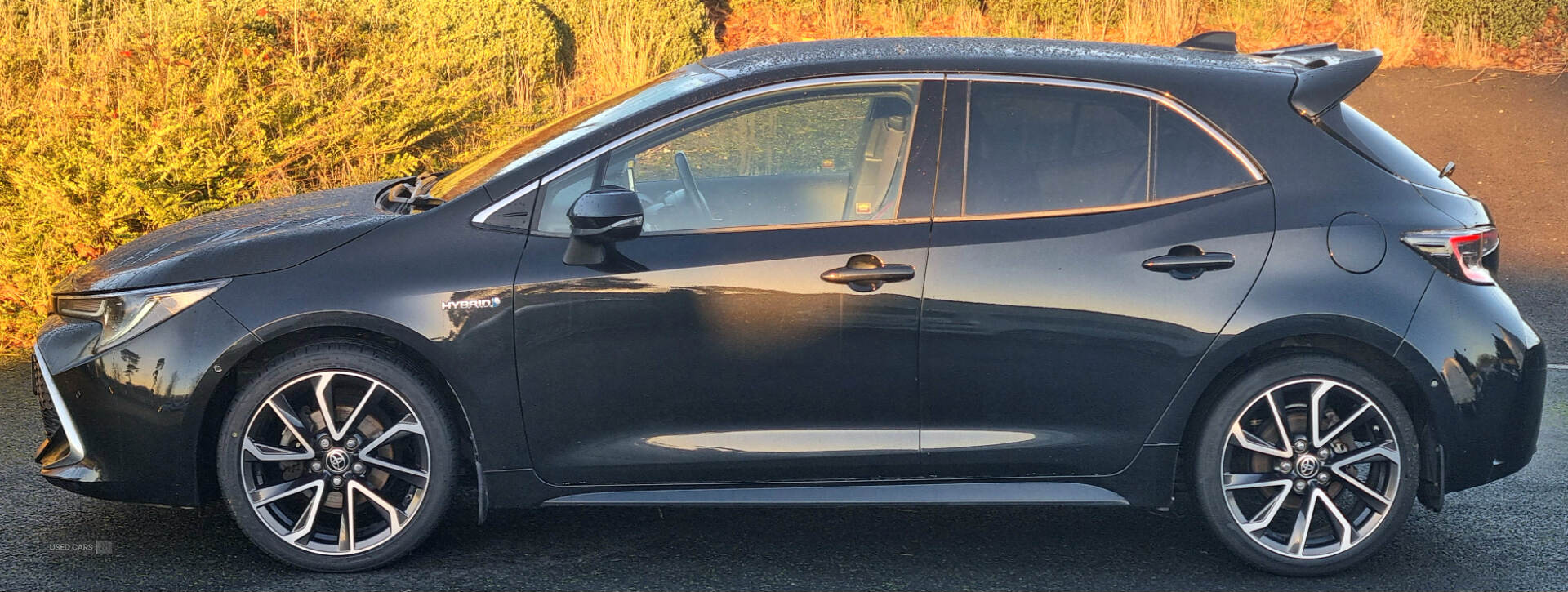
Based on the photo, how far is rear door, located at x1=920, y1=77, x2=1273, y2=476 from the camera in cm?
409

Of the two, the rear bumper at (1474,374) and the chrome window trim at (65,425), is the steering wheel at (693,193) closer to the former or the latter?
the chrome window trim at (65,425)

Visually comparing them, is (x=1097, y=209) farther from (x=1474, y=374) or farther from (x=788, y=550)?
(x=788, y=550)

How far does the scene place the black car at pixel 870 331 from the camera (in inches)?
160

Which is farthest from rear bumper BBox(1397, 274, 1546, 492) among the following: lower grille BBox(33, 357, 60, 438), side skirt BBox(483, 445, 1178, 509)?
lower grille BBox(33, 357, 60, 438)

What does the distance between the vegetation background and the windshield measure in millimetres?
3587

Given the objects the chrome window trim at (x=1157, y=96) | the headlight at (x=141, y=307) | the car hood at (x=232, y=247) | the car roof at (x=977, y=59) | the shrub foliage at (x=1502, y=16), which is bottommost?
the shrub foliage at (x=1502, y=16)

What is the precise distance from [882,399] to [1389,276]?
153 cm

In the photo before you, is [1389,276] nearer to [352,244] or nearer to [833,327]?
[833,327]

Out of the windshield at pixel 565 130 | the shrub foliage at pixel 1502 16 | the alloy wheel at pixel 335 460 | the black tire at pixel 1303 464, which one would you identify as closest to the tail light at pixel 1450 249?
the black tire at pixel 1303 464

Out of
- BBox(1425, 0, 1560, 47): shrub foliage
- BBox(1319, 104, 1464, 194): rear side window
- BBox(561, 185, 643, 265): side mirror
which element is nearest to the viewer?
BBox(561, 185, 643, 265): side mirror

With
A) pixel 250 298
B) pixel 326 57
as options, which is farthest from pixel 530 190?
pixel 326 57

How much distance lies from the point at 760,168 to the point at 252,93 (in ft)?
17.4

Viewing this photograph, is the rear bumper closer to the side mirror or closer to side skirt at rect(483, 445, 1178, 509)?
side skirt at rect(483, 445, 1178, 509)

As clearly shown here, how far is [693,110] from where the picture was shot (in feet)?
13.8
